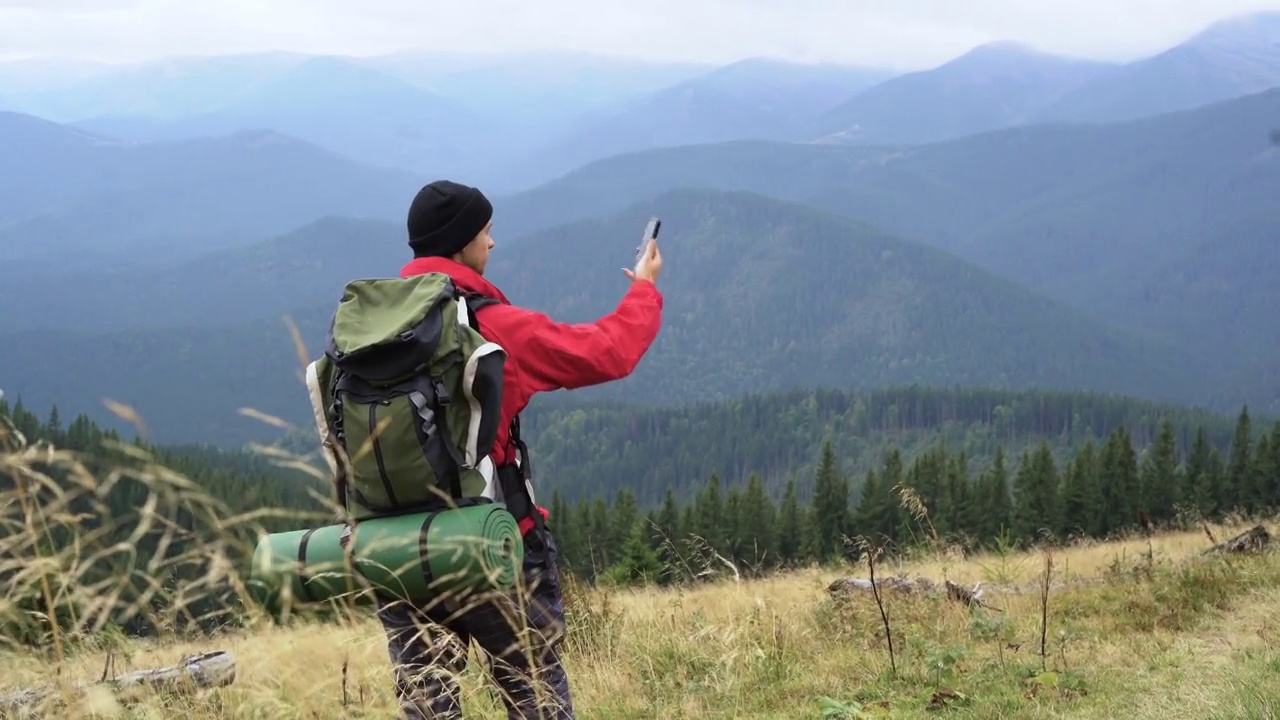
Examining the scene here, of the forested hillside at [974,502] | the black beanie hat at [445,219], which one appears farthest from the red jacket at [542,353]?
the forested hillside at [974,502]

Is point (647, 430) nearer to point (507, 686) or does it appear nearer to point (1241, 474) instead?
point (1241, 474)

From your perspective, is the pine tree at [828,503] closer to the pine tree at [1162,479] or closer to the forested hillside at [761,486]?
the forested hillside at [761,486]

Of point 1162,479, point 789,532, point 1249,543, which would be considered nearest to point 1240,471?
point 1162,479

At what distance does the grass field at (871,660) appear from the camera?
410 centimetres

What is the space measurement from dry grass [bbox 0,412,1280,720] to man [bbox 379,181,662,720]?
0.56 ft

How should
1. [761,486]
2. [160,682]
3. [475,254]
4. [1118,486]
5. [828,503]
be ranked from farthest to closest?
[828,503] → [761,486] → [1118,486] → [160,682] → [475,254]

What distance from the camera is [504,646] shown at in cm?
357

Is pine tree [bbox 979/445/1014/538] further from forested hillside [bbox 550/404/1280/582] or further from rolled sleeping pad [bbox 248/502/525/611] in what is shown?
rolled sleeping pad [bbox 248/502/525/611]

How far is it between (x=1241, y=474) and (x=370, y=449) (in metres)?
62.6

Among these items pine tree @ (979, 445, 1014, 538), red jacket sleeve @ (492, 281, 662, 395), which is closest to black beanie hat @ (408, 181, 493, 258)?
red jacket sleeve @ (492, 281, 662, 395)

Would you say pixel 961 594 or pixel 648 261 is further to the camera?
pixel 961 594

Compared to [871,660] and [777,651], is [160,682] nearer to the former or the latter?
[777,651]

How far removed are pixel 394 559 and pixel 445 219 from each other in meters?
1.35

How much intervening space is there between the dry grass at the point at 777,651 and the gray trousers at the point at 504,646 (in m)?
0.15
